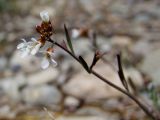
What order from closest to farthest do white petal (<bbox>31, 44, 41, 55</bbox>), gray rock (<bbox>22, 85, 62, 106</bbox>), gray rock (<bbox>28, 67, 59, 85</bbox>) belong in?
white petal (<bbox>31, 44, 41, 55</bbox>)
gray rock (<bbox>22, 85, 62, 106</bbox>)
gray rock (<bbox>28, 67, 59, 85</bbox>)

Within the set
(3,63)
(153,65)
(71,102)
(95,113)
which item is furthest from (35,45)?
(3,63)

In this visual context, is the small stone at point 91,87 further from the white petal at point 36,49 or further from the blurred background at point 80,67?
the white petal at point 36,49

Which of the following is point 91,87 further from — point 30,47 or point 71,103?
point 30,47

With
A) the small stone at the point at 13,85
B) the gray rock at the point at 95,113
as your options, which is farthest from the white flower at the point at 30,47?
the small stone at the point at 13,85

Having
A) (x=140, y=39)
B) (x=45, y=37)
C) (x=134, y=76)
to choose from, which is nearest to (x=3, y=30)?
(x=140, y=39)

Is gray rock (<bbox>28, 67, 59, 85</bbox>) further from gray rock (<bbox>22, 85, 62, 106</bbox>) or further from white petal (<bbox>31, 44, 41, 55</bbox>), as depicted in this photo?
white petal (<bbox>31, 44, 41, 55</bbox>)

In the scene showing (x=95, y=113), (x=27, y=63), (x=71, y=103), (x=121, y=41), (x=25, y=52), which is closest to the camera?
(x=25, y=52)

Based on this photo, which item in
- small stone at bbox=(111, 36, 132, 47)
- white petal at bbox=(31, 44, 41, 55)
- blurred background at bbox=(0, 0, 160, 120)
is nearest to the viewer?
white petal at bbox=(31, 44, 41, 55)

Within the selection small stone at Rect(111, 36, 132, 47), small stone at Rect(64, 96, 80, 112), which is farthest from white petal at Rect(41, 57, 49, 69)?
small stone at Rect(111, 36, 132, 47)
